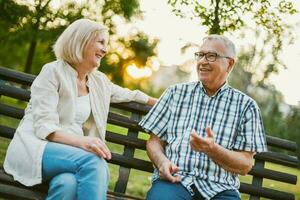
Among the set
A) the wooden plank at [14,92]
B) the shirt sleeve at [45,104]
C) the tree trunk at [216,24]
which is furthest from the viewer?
the tree trunk at [216,24]

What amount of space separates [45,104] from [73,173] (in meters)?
0.52

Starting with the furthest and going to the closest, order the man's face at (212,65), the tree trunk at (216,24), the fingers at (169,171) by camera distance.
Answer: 1. the tree trunk at (216,24)
2. the man's face at (212,65)
3. the fingers at (169,171)

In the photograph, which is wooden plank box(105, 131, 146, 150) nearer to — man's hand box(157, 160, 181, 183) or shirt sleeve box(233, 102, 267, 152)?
man's hand box(157, 160, 181, 183)

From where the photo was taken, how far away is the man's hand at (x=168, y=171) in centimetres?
327

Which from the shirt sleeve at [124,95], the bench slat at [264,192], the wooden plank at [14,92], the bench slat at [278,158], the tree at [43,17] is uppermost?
the tree at [43,17]

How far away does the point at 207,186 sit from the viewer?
332cm

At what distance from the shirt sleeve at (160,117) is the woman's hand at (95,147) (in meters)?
0.63

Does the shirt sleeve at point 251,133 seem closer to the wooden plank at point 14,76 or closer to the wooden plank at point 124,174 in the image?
the wooden plank at point 124,174

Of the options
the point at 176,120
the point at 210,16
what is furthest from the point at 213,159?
the point at 210,16

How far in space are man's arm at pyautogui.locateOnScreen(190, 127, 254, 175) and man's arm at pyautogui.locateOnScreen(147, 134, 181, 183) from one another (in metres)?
0.26

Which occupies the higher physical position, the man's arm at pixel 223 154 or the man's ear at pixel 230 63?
the man's ear at pixel 230 63

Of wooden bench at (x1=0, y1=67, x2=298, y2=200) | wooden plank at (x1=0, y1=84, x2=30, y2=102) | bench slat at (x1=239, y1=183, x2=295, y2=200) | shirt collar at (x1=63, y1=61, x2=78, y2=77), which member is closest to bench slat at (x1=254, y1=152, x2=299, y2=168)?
wooden bench at (x1=0, y1=67, x2=298, y2=200)

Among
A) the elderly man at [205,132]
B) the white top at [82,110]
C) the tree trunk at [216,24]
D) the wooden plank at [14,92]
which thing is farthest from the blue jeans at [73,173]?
the tree trunk at [216,24]

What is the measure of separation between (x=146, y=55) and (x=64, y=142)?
30721 mm
